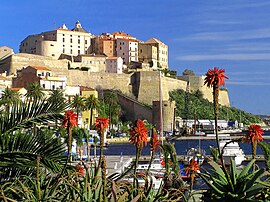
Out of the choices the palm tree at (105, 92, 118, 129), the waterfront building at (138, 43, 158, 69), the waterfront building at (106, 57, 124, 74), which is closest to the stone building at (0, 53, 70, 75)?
the palm tree at (105, 92, 118, 129)

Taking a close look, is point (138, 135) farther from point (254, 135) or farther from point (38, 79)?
point (38, 79)

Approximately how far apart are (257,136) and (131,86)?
72.0 meters

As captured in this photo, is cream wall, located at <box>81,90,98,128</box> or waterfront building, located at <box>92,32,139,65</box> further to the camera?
waterfront building, located at <box>92,32,139,65</box>

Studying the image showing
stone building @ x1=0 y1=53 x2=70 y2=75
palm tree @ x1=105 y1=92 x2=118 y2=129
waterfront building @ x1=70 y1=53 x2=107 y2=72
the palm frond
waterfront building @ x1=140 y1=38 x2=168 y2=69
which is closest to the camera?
the palm frond

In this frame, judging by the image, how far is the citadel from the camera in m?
64.9

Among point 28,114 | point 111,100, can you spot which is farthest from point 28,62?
point 28,114

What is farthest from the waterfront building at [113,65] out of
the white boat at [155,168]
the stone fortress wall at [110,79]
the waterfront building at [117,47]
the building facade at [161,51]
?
the white boat at [155,168]

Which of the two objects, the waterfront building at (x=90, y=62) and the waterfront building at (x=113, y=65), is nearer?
the waterfront building at (x=90, y=62)

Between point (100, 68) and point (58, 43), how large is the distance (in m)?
7.83

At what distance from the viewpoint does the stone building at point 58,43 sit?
79.6m

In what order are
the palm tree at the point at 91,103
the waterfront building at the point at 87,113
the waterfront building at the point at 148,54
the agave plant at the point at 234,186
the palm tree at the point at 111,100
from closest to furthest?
the agave plant at the point at 234,186 < the palm tree at the point at 91,103 < the waterfront building at the point at 87,113 < the palm tree at the point at 111,100 < the waterfront building at the point at 148,54

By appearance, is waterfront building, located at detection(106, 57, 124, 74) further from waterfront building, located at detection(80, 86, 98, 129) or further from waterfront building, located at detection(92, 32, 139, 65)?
waterfront building, located at detection(80, 86, 98, 129)

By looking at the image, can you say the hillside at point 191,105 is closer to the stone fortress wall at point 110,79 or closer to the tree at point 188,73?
the stone fortress wall at point 110,79

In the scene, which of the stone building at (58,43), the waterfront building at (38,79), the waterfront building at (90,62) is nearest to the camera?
the waterfront building at (38,79)
